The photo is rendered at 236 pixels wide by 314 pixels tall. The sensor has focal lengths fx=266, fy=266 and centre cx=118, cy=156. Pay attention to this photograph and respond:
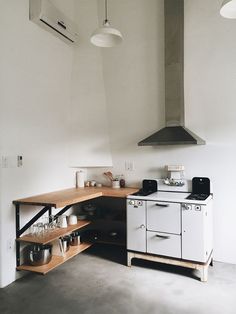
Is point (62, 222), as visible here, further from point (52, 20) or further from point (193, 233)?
point (52, 20)

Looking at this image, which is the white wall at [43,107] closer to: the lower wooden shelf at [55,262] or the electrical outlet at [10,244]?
the electrical outlet at [10,244]

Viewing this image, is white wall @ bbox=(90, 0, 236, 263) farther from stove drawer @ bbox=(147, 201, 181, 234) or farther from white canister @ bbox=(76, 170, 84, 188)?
stove drawer @ bbox=(147, 201, 181, 234)

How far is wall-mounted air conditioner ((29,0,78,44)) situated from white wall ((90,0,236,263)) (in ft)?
1.83

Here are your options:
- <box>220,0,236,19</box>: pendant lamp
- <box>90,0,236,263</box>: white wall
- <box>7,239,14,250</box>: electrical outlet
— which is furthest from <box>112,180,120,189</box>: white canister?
<box>220,0,236,19</box>: pendant lamp

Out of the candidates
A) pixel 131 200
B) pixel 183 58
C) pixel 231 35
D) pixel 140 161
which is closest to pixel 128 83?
pixel 183 58

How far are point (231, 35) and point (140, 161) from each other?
73.5 inches

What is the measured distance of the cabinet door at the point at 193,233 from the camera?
2.68 meters

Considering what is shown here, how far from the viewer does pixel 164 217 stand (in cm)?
286

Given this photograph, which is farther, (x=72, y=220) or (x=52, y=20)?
(x=72, y=220)

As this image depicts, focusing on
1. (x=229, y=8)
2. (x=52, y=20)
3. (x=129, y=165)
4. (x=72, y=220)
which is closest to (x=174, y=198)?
(x=129, y=165)

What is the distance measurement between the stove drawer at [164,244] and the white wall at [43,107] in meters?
1.35

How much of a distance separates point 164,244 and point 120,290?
2.18ft

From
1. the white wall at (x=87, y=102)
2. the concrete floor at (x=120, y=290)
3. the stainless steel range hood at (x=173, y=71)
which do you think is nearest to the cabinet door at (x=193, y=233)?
the concrete floor at (x=120, y=290)

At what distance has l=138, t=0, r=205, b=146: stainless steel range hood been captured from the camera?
3.22 metres
